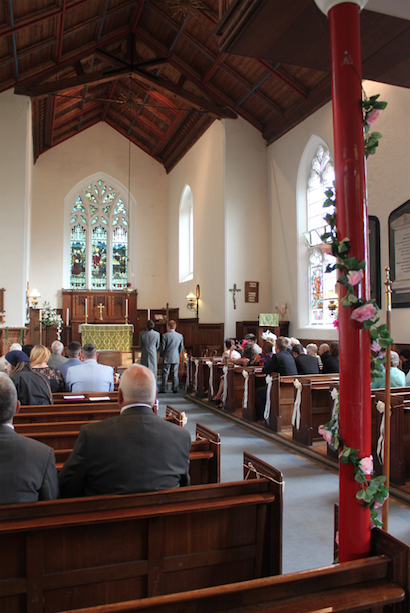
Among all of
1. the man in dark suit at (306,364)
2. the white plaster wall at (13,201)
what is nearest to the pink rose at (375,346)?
the man in dark suit at (306,364)

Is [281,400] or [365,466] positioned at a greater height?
[365,466]

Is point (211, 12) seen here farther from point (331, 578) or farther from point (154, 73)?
point (331, 578)

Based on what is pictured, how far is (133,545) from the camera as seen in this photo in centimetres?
186

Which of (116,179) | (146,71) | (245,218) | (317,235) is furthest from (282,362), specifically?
(116,179)

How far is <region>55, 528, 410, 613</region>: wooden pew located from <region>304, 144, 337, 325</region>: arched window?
8944 mm

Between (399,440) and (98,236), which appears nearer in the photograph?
(399,440)

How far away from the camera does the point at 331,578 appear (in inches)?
53.8

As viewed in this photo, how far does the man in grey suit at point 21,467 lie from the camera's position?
73.6 inches

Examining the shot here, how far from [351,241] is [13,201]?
34.7 ft

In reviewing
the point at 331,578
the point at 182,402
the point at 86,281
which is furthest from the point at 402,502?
the point at 86,281

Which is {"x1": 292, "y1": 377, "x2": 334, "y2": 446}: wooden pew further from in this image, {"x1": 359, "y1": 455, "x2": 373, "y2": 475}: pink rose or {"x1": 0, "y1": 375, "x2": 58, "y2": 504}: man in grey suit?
{"x1": 0, "y1": 375, "x2": 58, "y2": 504}: man in grey suit

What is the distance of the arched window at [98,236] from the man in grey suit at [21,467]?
14.5 meters

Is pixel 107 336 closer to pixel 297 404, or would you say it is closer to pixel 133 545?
pixel 297 404

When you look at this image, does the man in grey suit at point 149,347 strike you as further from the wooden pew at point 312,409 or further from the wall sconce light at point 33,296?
the wall sconce light at point 33,296
